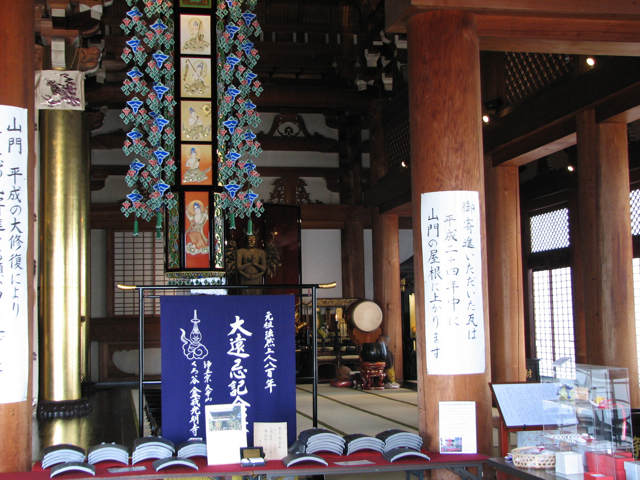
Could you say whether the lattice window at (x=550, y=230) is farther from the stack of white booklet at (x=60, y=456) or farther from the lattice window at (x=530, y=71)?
the stack of white booklet at (x=60, y=456)

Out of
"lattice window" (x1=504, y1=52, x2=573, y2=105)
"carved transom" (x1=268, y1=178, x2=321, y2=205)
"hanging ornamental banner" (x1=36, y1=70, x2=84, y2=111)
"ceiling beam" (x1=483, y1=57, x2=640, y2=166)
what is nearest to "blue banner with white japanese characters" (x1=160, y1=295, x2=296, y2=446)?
"ceiling beam" (x1=483, y1=57, x2=640, y2=166)

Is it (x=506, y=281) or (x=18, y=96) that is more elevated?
(x=18, y=96)

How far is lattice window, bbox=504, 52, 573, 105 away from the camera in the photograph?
218 inches

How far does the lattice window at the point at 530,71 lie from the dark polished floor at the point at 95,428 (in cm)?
440

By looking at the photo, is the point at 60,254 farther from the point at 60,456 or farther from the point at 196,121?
the point at 60,456

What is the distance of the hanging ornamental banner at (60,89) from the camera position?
19.2 feet

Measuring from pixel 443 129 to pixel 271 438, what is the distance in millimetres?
1714

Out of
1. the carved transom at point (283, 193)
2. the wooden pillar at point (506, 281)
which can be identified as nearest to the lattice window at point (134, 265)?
the carved transom at point (283, 193)

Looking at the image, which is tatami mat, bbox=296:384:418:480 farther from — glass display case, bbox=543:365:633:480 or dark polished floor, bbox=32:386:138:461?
glass display case, bbox=543:365:633:480

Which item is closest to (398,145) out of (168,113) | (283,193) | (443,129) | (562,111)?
(283,193)

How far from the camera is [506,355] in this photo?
6.31 metres

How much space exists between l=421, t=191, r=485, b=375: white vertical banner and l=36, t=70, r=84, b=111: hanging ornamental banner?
390cm

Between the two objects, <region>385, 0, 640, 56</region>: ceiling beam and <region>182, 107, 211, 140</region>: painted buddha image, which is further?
<region>182, 107, 211, 140</region>: painted buddha image

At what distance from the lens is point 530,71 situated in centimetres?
602
